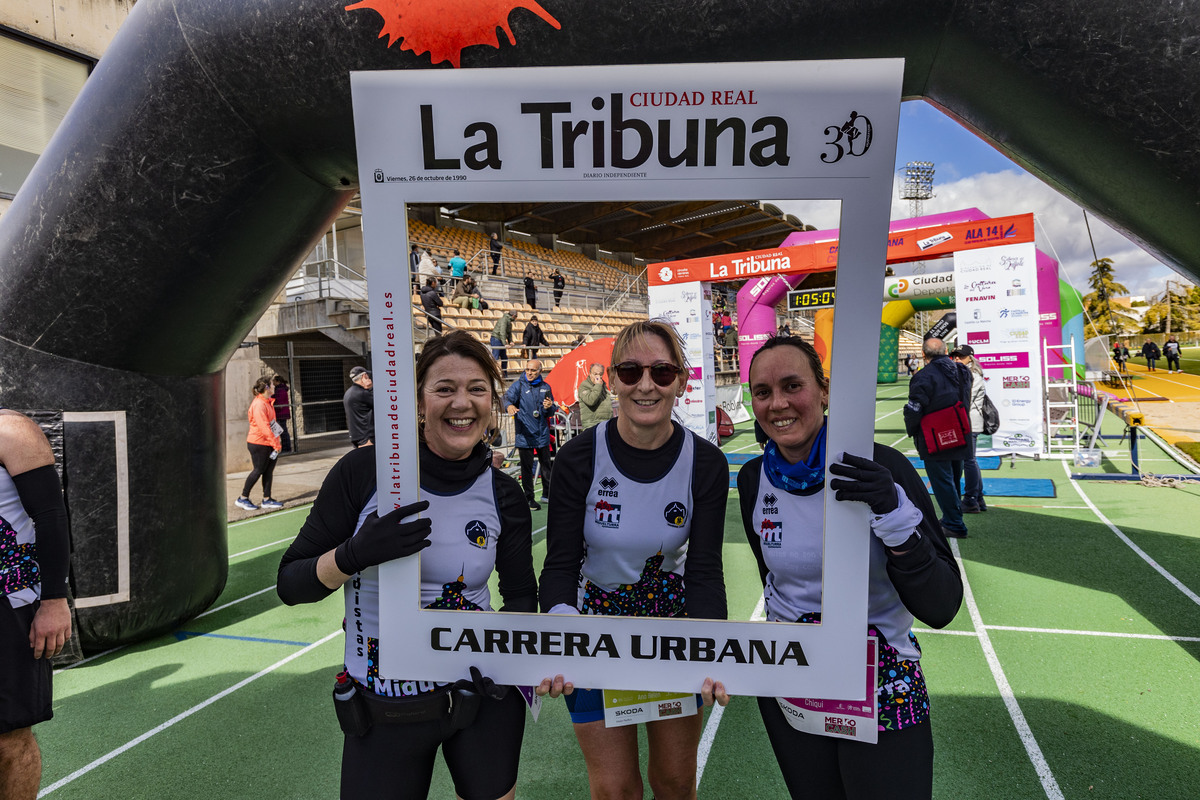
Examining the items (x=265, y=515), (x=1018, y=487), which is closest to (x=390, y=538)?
(x=265, y=515)

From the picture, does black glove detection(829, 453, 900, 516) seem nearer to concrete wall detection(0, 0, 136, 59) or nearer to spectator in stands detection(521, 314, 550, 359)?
spectator in stands detection(521, 314, 550, 359)

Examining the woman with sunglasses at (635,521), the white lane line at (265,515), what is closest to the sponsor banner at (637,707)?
the woman with sunglasses at (635,521)

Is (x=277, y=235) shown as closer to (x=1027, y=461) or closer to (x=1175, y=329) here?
(x=1027, y=461)

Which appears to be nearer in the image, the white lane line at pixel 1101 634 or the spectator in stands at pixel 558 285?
the spectator in stands at pixel 558 285

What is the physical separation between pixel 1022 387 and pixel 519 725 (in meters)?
11.1

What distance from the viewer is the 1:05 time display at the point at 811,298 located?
1426mm

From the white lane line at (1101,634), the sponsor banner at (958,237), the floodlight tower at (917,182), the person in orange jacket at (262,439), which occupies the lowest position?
the white lane line at (1101,634)

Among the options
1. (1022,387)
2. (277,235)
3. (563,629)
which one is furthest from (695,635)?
(1022,387)

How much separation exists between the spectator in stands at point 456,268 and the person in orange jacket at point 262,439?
23.3ft

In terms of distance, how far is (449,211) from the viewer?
1435 millimetres

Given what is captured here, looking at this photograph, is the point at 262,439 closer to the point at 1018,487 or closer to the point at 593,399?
the point at 593,399

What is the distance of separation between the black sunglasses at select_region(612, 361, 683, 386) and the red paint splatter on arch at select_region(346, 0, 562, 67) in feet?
4.33

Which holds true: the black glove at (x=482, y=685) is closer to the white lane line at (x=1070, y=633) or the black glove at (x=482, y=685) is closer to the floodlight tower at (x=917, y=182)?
the white lane line at (x=1070, y=633)

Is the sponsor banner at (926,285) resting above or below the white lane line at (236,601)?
above
